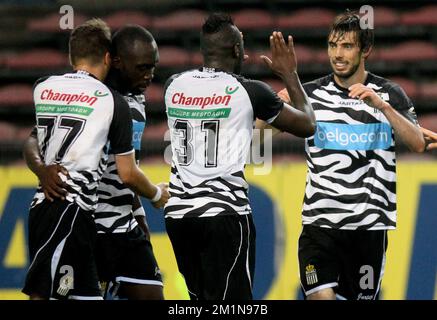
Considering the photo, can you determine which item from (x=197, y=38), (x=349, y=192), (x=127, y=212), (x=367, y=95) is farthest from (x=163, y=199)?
(x=197, y=38)

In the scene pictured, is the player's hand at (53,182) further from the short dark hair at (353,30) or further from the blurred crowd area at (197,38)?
the blurred crowd area at (197,38)

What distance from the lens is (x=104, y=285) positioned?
5.69 metres

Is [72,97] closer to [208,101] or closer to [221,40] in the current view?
[208,101]

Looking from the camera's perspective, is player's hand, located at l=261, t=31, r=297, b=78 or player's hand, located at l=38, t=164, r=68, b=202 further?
player's hand, located at l=261, t=31, r=297, b=78

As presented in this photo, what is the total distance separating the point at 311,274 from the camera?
565 cm

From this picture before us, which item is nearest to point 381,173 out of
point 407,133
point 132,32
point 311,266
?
point 407,133

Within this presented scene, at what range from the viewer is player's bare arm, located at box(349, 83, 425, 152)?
5352 millimetres

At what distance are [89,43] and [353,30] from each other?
1.60 m

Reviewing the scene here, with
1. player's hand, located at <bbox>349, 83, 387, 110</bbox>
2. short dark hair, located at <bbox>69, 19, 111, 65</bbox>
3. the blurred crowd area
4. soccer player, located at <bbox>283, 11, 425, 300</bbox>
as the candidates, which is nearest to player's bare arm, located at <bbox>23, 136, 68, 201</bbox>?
short dark hair, located at <bbox>69, 19, 111, 65</bbox>

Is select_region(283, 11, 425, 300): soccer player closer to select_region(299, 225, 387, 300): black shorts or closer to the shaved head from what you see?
select_region(299, 225, 387, 300): black shorts

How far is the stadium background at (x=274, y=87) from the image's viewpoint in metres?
7.24

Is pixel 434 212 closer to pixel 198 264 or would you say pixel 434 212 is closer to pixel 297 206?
pixel 297 206

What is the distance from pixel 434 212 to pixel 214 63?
9.17ft

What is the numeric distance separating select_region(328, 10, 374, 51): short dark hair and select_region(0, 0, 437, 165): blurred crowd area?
4.12 meters
